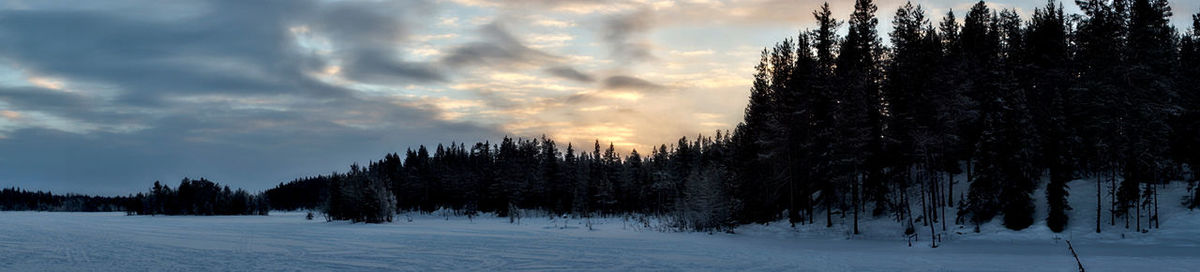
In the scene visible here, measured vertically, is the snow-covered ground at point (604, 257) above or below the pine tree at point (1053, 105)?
below

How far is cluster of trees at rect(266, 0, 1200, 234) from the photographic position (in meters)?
45.4

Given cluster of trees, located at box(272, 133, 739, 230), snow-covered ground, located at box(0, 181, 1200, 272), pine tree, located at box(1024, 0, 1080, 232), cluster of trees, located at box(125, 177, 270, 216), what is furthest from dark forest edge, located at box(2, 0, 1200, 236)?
cluster of trees, located at box(125, 177, 270, 216)

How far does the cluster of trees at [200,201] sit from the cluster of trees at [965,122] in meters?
122

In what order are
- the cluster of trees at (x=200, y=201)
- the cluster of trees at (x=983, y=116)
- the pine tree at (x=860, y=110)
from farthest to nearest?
the cluster of trees at (x=200, y=201), the pine tree at (x=860, y=110), the cluster of trees at (x=983, y=116)

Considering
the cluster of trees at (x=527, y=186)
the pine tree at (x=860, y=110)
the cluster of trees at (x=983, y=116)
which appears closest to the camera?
the cluster of trees at (x=983, y=116)

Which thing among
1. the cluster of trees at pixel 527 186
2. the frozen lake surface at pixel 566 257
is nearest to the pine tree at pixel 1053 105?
the frozen lake surface at pixel 566 257

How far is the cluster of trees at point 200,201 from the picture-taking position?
493 feet

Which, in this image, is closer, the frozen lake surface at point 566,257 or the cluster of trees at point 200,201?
the frozen lake surface at point 566,257

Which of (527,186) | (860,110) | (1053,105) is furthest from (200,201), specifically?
(1053,105)

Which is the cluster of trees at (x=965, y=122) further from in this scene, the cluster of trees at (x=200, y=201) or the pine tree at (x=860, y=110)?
the cluster of trees at (x=200, y=201)

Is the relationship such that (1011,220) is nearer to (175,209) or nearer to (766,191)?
(766,191)

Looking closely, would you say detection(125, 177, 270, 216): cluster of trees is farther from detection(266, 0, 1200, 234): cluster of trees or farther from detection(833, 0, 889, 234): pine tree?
detection(833, 0, 889, 234): pine tree

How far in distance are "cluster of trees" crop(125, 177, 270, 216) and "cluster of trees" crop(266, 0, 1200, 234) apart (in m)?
122

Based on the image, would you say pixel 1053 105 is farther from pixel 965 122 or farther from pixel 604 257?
pixel 604 257
